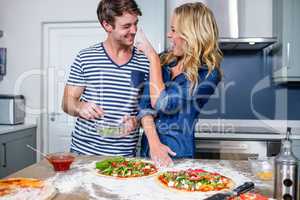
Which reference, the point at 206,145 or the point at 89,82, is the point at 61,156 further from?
the point at 206,145

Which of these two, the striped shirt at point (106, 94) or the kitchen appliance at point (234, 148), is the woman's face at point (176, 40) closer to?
the striped shirt at point (106, 94)

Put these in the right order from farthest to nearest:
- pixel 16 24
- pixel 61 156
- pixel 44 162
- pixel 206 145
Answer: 1. pixel 16 24
2. pixel 206 145
3. pixel 44 162
4. pixel 61 156

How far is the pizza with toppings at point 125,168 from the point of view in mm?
1295

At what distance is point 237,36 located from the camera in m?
2.83

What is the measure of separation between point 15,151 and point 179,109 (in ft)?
7.28

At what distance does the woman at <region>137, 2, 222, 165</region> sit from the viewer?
60.5 inches

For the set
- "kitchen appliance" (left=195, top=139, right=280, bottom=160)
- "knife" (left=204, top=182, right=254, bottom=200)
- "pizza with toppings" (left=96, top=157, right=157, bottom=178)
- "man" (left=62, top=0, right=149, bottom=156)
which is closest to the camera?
"knife" (left=204, top=182, right=254, bottom=200)

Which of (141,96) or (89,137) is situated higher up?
(141,96)

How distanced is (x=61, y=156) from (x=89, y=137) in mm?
332

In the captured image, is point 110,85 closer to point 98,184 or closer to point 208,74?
point 208,74

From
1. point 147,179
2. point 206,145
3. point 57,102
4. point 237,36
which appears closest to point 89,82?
point 147,179

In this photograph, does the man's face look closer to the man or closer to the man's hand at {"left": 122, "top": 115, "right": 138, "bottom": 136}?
the man

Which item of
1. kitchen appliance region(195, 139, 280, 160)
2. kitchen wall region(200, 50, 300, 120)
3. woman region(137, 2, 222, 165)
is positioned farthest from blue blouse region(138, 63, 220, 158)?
kitchen wall region(200, 50, 300, 120)

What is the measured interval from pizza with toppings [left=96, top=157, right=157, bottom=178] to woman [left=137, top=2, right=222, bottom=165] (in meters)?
0.12
